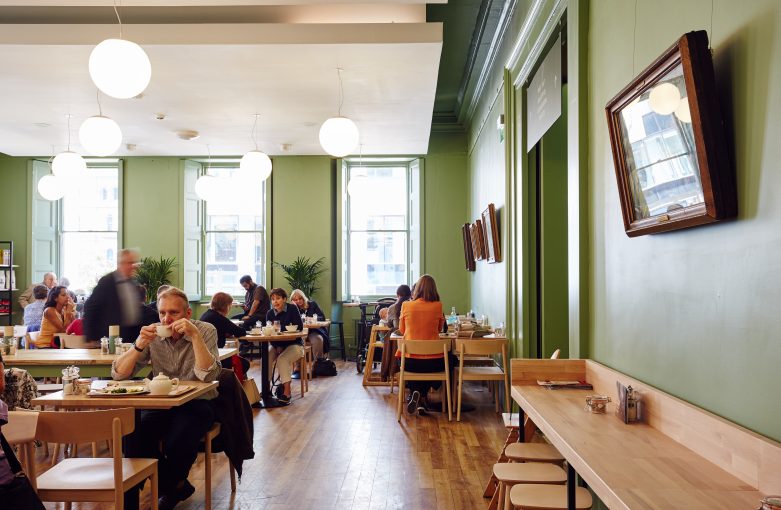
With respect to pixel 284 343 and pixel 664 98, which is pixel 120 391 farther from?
pixel 284 343

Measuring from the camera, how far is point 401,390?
21.4ft

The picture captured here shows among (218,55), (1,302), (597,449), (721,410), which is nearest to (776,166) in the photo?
(721,410)

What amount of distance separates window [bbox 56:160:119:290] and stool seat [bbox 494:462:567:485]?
1096 cm

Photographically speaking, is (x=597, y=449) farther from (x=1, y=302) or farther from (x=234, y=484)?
(x=1, y=302)

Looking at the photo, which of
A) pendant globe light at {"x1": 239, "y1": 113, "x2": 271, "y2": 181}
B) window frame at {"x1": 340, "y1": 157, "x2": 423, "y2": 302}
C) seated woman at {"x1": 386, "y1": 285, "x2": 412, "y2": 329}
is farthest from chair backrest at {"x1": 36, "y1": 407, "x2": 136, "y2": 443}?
window frame at {"x1": 340, "y1": 157, "x2": 423, "y2": 302}

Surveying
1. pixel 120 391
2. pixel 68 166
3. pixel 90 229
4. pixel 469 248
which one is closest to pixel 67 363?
pixel 120 391

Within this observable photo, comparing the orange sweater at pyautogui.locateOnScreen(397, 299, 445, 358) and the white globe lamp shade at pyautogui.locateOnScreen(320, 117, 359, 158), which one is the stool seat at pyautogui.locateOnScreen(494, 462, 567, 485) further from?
the white globe lamp shade at pyautogui.locateOnScreen(320, 117, 359, 158)

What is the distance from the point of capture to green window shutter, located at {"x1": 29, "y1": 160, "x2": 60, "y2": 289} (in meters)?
12.0

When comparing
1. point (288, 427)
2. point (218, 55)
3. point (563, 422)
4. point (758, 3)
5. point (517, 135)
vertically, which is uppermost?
point (218, 55)

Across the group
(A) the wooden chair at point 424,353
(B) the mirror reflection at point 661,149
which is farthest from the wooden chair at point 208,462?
(B) the mirror reflection at point 661,149

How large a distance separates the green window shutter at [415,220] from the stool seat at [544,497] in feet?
29.7

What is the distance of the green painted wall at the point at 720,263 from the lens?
1.90 meters

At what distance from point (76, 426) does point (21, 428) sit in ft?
0.76

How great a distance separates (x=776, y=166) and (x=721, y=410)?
2.71ft
